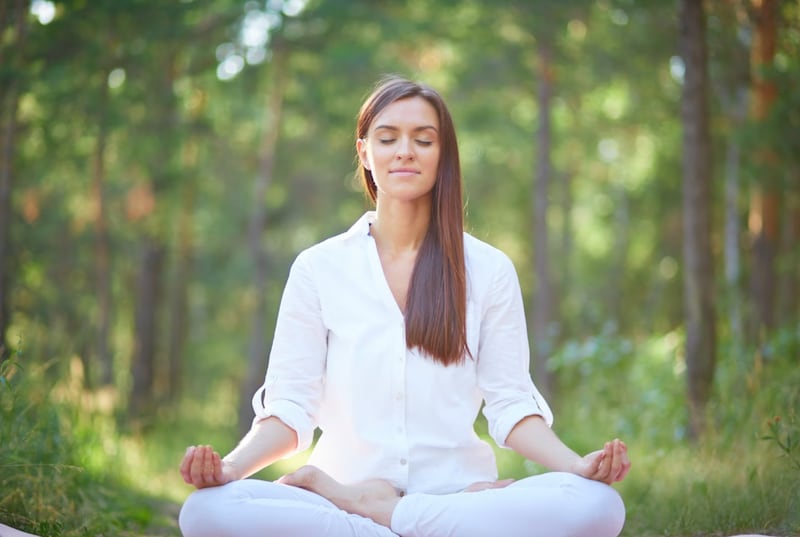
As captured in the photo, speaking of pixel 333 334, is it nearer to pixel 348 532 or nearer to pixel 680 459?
pixel 348 532

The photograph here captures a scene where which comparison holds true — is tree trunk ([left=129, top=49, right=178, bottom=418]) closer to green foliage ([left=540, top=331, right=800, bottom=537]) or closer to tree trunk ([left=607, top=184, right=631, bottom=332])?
green foliage ([left=540, top=331, right=800, bottom=537])

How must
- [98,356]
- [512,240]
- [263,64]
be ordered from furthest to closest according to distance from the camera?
1. [512,240]
2. [263,64]
3. [98,356]

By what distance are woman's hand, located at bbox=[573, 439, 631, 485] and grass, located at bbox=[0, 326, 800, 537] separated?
3.15ft

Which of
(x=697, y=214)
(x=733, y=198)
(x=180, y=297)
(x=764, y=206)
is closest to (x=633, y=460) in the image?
(x=697, y=214)

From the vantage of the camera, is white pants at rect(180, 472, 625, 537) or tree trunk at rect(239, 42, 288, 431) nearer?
white pants at rect(180, 472, 625, 537)

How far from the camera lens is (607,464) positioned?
277 centimetres

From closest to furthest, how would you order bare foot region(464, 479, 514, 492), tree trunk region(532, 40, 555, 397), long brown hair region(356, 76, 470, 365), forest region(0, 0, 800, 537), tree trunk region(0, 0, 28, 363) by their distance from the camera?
bare foot region(464, 479, 514, 492) → long brown hair region(356, 76, 470, 365) → forest region(0, 0, 800, 537) → tree trunk region(0, 0, 28, 363) → tree trunk region(532, 40, 555, 397)

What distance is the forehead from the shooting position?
129 inches

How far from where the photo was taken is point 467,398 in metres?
3.28

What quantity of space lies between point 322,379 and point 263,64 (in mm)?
10930

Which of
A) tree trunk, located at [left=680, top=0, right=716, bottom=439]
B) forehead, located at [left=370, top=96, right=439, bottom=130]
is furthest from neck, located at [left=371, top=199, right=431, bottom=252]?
tree trunk, located at [left=680, top=0, right=716, bottom=439]

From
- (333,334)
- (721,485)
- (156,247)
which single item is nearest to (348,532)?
(333,334)

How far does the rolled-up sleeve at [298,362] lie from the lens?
3146 millimetres

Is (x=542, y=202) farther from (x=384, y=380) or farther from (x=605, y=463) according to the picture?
(x=605, y=463)
